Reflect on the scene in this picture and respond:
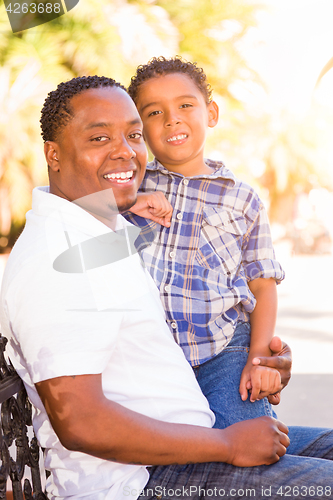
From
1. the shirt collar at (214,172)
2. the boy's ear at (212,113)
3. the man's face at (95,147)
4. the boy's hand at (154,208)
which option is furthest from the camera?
the boy's ear at (212,113)

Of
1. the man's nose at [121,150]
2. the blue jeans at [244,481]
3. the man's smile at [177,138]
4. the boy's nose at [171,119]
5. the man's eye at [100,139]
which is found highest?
the boy's nose at [171,119]

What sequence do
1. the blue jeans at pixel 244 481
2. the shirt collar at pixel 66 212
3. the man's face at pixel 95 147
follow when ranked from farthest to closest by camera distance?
the man's face at pixel 95 147
the shirt collar at pixel 66 212
the blue jeans at pixel 244 481

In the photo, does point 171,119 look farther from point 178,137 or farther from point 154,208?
point 154,208

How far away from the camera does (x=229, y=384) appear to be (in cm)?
189

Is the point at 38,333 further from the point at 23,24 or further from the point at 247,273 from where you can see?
the point at 23,24

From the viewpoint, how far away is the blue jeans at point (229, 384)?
1.78 metres

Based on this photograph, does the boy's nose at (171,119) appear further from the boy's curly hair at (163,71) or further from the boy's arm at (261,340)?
the boy's arm at (261,340)

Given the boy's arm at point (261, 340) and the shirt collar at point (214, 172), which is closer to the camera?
the boy's arm at point (261, 340)

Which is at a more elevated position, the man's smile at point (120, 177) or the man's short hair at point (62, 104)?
the man's short hair at point (62, 104)

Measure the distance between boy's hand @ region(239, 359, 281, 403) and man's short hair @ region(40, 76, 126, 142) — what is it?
1.07 m

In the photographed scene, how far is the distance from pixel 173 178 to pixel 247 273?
54 centimetres

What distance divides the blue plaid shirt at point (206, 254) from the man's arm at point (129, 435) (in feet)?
1.78

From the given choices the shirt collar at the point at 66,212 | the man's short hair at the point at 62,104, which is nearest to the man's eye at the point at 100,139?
the man's short hair at the point at 62,104

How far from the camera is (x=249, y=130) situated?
569 inches
